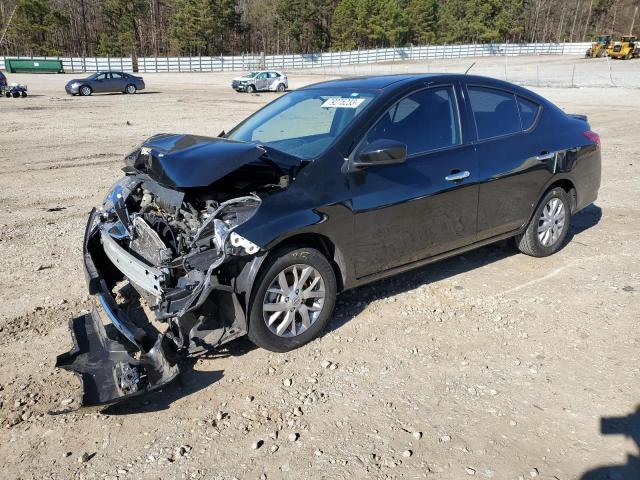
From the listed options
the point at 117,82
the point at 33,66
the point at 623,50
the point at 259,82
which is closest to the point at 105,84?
the point at 117,82

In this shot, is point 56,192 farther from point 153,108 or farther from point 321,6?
point 321,6

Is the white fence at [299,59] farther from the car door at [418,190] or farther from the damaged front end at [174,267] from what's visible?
the car door at [418,190]

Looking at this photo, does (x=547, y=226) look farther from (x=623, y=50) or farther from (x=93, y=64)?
(x=93, y=64)

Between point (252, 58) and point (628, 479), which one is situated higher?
point (252, 58)

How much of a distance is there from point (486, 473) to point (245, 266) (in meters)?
1.84

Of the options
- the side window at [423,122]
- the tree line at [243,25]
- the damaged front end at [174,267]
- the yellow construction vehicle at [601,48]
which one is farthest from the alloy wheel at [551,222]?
the tree line at [243,25]

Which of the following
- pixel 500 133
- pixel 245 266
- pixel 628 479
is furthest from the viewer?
pixel 500 133

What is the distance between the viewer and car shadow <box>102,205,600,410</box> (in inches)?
130

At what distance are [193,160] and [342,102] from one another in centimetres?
147

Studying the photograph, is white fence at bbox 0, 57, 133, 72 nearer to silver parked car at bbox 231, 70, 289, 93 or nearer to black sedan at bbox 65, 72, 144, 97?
black sedan at bbox 65, 72, 144, 97

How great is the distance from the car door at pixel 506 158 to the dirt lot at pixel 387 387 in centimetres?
A: 62

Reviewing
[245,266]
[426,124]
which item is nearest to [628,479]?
[245,266]

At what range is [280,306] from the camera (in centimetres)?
362

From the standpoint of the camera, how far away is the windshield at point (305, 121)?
409 cm
